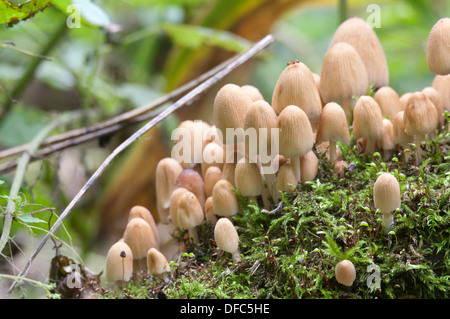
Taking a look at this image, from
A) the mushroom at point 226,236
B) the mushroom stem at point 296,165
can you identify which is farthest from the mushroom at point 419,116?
the mushroom at point 226,236

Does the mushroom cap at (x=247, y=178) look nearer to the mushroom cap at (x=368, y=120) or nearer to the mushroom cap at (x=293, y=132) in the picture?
the mushroom cap at (x=293, y=132)

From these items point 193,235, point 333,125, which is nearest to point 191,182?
point 193,235

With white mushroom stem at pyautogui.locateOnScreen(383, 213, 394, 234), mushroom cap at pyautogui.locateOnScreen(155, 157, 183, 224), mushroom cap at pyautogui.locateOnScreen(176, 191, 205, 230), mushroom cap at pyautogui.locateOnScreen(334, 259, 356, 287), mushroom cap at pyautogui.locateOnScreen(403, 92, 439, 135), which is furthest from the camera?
mushroom cap at pyautogui.locateOnScreen(155, 157, 183, 224)

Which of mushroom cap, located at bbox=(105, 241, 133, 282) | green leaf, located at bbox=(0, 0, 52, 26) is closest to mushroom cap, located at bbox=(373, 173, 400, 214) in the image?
mushroom cap, located at bbox=(105, 241, 133, 282)

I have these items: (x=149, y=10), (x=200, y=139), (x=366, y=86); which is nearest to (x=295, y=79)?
(x=366, y=86)

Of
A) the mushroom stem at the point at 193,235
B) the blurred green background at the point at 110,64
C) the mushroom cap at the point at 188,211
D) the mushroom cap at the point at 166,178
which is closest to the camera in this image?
the mushroom cap at the point at 188,211

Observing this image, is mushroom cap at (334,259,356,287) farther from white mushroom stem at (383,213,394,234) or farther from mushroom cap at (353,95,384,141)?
mushroom cap at (353,95,384,141)
